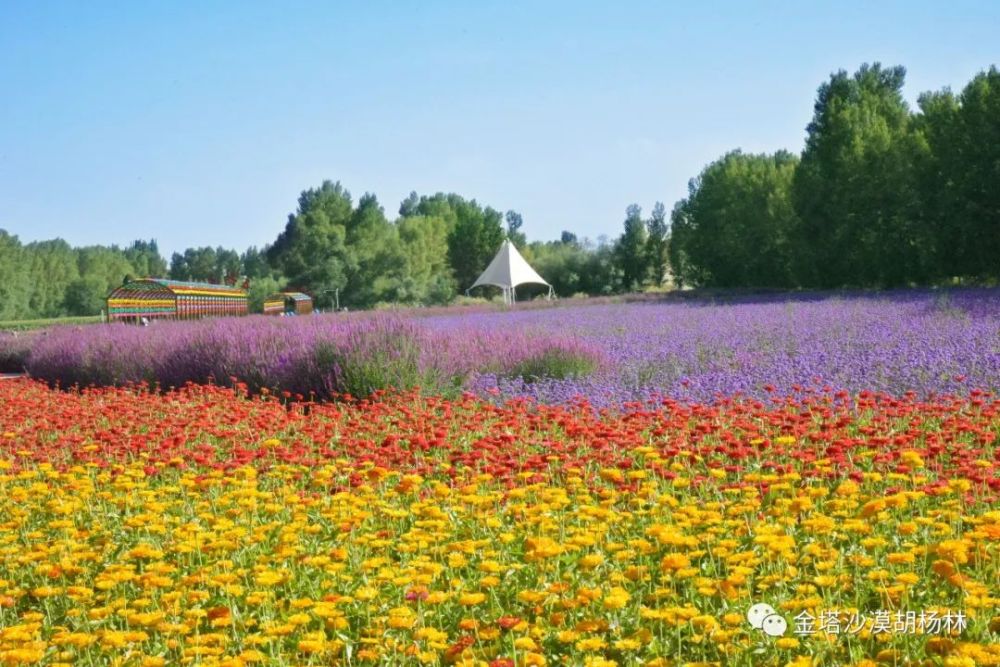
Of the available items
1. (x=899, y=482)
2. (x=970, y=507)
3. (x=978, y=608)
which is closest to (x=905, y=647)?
(x=978, y=608)

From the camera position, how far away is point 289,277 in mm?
56781

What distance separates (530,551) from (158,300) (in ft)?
64.6

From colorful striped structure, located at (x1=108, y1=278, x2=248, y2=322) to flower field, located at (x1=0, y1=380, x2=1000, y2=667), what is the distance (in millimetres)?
14746

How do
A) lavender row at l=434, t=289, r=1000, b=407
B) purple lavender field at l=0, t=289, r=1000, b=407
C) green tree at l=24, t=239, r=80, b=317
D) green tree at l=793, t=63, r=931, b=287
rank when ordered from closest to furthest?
lavender row at l=434, t=289, r=1000, b=407
purple lavender field at l=0, t=289, r=1000, b=407
green tree at l=793, t=63, r=931, b=287
green tree at l=24, t=239, r=80, b=317

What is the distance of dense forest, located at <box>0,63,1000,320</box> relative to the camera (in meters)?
27.6

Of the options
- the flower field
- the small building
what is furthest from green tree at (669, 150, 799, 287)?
A: the flower field

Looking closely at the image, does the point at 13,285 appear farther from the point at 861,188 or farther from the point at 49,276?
the point at 861,188

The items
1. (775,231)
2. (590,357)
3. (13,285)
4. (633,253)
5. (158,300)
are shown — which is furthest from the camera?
(13,285)

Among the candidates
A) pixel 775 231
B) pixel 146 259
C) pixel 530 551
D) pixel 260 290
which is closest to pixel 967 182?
pixel 775 231

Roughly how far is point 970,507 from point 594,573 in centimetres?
174

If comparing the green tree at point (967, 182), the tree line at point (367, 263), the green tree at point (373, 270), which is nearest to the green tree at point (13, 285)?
the tree line at point (367, 263)

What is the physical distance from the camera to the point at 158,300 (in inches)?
836

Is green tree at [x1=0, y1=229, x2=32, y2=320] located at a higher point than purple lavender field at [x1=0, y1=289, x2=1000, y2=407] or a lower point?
higher

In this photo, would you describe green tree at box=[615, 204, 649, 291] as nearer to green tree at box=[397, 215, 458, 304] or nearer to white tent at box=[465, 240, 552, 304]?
green tree at box=[397, 215, 458, 304]
